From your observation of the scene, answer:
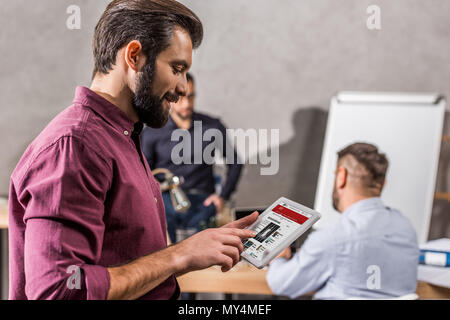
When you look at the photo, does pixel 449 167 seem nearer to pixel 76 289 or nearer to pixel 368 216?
pixel 368 216

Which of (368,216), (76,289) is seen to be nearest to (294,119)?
(368,216)

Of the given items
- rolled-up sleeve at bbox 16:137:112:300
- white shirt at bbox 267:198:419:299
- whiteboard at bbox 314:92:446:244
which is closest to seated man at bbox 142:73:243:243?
white shirt at bbox 267:198:419:299

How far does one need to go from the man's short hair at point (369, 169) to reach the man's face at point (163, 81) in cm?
92

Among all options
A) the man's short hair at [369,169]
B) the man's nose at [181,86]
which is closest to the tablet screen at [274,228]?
the man's nose at [181,86]

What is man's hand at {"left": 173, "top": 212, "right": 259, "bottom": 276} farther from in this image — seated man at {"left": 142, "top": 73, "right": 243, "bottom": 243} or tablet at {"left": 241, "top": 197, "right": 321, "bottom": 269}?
seated man at {"left": 142, "top": 73, "right": 243, "bottom": 243}

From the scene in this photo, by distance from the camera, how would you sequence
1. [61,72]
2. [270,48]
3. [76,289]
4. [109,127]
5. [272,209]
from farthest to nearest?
[270,48]
[61,72]
[272,209]
[109,127]
[76,289]

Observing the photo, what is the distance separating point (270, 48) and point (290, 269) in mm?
1259

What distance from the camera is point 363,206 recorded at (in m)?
1.34

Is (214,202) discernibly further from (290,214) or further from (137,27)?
(137,27)

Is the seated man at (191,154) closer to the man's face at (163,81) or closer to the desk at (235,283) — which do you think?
the desk at (235,283)

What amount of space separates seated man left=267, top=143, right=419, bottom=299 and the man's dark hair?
885 mm

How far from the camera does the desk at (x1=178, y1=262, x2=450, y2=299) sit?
4.43 feet

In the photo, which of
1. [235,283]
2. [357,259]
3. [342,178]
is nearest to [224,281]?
[235,283]
